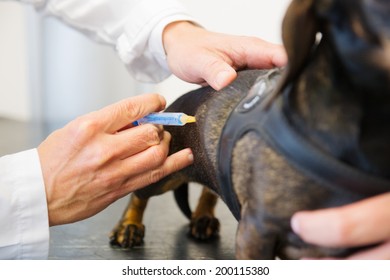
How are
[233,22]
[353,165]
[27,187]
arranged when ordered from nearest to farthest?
[353,165] → [27,187] → [233,22]

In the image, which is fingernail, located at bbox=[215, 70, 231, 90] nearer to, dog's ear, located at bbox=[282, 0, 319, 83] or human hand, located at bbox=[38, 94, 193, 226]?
human hand, located at bbox=[38, 94, 193, 226]

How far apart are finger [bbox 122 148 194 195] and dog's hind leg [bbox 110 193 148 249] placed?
0.39 meters

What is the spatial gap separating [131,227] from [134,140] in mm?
538

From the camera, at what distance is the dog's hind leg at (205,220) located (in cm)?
186

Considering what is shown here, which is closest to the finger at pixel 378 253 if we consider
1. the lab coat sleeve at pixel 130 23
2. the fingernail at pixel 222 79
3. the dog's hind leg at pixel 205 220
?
the fingernail at pixel 222 79

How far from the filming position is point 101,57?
4355mm

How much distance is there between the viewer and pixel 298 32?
0.94m

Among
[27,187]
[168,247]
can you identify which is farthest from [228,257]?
[27,187]

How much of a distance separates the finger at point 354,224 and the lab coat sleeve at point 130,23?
A: 885 mm

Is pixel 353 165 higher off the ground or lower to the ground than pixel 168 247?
higher

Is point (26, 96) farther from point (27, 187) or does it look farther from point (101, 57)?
point (27, 187)

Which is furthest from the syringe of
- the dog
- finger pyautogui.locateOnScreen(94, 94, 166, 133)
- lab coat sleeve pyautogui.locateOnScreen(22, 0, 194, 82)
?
lab coat sleeve pyautogui.locateOnScreen(22, 0, 194, 82)

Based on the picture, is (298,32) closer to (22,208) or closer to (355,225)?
(355,225)

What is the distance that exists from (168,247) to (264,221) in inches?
26.3
